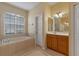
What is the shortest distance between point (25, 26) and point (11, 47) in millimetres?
683

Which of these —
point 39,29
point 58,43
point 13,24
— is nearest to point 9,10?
point 13,24

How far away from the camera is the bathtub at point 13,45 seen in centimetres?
251

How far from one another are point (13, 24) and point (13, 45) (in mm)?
596

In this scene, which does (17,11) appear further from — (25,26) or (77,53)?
(77,53)

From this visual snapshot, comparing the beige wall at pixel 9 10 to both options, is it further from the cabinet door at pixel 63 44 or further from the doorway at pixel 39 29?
the cabinet door at pixel 63 44

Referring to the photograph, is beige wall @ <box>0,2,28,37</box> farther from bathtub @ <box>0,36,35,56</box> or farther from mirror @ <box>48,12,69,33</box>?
mirror @ <box>48,12,69,33</box>

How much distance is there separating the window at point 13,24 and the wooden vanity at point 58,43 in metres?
1.31

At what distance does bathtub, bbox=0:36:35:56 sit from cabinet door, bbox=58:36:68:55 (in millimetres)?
892

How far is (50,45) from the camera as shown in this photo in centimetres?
372

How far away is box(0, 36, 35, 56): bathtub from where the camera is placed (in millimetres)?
2511

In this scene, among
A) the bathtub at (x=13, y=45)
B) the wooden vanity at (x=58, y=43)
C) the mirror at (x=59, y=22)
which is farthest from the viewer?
the mirror at (x=59, y=22)

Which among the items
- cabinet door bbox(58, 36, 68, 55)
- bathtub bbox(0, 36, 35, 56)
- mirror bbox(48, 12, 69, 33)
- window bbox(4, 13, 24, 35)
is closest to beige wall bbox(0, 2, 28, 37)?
window bbox(4, 13, 24, 35)

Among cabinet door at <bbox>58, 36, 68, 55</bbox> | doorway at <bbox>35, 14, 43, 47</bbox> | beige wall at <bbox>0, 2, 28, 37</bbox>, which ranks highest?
beige wall at <bbox>0, 2, 28, 37</bbox>

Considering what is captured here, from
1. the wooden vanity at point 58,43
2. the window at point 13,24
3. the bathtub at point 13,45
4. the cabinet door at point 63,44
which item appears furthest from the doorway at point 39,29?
the window at point 13,24
